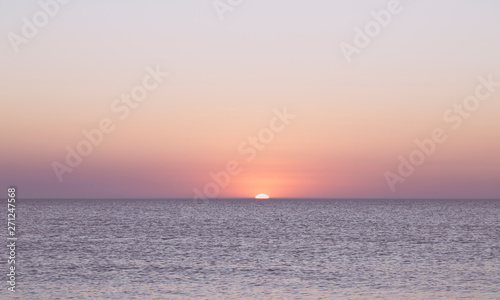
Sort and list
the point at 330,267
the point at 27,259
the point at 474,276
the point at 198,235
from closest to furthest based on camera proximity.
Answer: the point at 474,276 → the point at 330,267 → the point at 27,259 → the point at 198,235

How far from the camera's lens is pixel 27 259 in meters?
57.6

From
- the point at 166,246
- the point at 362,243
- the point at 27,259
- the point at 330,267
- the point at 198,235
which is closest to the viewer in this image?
the point at 330,267

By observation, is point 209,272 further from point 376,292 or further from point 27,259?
point 27,259

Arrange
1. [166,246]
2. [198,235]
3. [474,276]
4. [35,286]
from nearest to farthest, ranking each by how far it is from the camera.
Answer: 1. [35,286]
2. [474,276]
3. [166,246]
4. [198,235]

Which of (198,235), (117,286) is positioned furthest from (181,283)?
(198,235)

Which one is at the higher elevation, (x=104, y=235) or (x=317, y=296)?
(x=104, y=235)

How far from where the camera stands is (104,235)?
91438 millimetres

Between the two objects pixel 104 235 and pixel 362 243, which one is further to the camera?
pixel 104 235

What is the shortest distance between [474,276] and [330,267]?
464 inches

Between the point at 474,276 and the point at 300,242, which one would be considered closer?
the point at 474,276

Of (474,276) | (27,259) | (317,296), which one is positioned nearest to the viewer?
(317,296)

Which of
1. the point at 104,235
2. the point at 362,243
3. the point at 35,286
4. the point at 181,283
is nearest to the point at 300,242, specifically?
the point at 362,243

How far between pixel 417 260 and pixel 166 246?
2951 centimetres

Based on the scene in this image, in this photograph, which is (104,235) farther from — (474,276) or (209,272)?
(474,276)
